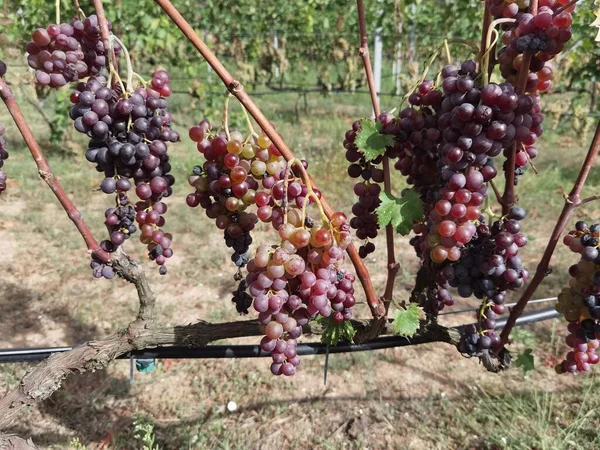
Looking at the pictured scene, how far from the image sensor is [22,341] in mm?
3018

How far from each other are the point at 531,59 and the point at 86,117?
0.84 meters

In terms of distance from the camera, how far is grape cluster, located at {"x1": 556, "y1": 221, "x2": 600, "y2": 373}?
111 cm

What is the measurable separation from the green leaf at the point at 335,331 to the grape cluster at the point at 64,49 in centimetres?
85

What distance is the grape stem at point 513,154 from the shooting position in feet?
2.84

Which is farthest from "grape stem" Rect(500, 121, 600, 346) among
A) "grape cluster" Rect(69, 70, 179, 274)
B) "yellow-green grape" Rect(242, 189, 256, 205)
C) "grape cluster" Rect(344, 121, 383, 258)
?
"grape cluster" Rect(69, 70, 179, 274)

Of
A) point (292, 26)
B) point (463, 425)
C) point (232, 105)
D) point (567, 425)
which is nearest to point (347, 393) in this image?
point (463, 425)

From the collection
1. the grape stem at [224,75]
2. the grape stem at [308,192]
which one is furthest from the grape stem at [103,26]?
the grape stem at [308,192]

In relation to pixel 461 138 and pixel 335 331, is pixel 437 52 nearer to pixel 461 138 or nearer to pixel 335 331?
pixel 461 138

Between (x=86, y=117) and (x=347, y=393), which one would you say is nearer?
(x=86, y=117)

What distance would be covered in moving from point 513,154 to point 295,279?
0.51 m

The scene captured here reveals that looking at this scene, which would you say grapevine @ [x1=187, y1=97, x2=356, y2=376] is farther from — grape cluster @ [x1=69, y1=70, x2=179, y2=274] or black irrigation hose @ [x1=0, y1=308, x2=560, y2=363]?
black irrigation hose @ [x1=0, y1=308, x2=560, y2=363]

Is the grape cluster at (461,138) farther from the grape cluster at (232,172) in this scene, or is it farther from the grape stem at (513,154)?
the grape cluster at (232,172)

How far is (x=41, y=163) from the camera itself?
116cm

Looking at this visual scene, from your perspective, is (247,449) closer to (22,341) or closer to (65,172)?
(22,341)
